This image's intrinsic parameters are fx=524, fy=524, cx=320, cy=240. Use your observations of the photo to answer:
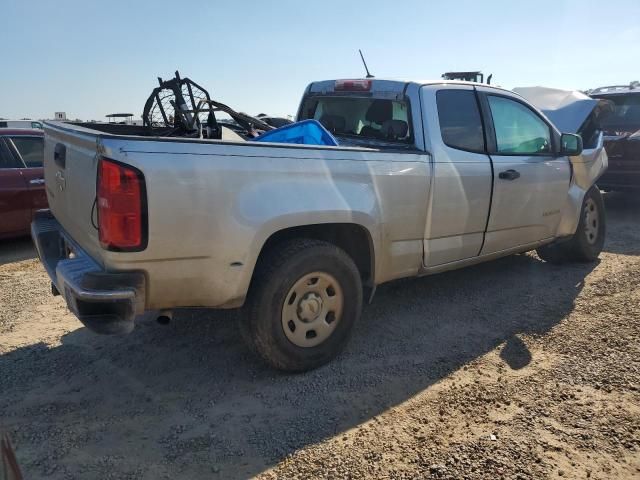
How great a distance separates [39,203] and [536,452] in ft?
19.5

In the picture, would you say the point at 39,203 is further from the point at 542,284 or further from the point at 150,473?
the point at 542,284

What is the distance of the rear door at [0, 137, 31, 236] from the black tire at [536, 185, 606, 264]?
5849 millimetres

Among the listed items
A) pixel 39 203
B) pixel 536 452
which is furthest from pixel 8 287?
pixel 536 452

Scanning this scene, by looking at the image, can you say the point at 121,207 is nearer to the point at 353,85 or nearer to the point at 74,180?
the point at 74,180

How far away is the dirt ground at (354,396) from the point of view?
2520 mm

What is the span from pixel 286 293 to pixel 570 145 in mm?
3359

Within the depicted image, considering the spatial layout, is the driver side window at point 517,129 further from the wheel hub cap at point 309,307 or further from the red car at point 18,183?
the red car at point 18,183

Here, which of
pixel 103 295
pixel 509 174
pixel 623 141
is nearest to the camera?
pixel 103 295

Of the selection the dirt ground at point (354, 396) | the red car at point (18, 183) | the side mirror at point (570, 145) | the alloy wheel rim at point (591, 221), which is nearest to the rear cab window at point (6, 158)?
the red car at point (18, 183)

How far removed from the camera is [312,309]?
3.27 metres

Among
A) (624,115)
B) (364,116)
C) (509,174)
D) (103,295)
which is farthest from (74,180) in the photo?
(624,115)

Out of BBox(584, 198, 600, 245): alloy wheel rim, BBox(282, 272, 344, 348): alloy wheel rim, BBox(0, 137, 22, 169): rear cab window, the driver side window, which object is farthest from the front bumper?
BBox(584, 198, 600, 245): alloy wheel rim

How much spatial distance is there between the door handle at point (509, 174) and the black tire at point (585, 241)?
1.43 metres

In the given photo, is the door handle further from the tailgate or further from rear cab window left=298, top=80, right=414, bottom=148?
the tailgate
